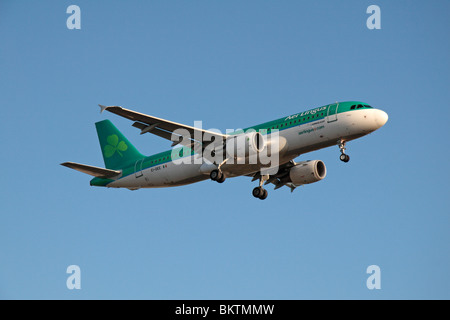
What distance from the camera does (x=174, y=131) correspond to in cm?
4397

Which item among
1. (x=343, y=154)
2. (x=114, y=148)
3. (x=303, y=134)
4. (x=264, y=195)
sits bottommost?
(x=264, y=195)

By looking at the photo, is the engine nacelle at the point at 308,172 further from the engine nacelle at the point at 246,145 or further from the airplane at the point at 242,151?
the engine nacelle at the point at 246,145

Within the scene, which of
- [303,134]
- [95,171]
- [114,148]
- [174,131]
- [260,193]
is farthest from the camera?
[114,148]

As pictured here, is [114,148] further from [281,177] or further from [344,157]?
[344,157]

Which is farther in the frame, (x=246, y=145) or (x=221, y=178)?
(x=221, y=178)

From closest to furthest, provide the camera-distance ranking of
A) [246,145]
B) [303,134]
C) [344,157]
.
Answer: [344,157] < [303,134] < [246,145]

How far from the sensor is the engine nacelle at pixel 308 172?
47938 mm

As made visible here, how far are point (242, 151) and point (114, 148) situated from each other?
13119 millimetres

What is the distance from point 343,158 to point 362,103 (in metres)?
3.49

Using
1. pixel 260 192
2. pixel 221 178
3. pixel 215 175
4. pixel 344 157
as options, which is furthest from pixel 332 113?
pixel 260 192

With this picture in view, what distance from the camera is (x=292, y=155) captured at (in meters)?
43.6

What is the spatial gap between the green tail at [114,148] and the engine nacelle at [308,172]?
1110 centimetres

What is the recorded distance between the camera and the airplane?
41.5 metres

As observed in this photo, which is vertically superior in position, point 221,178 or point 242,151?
point 242,151
